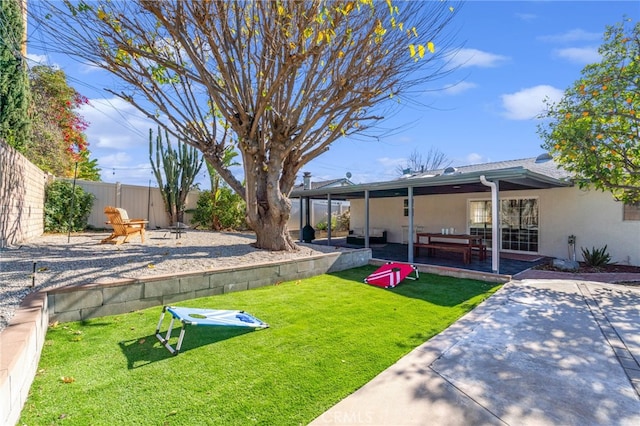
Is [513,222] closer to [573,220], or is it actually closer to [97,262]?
[573,220]

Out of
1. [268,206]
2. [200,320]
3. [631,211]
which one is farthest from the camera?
[631,211]

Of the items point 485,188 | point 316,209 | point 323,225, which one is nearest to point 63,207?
point 323,225

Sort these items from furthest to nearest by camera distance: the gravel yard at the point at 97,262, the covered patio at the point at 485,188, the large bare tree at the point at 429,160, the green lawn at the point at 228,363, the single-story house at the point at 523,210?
the large bare tree at the point at 429,160, the single-story house at the point at 523,210, the covered patio at the point at 485,188, the gravel yard at the point at 97,262, the green lawn at the point at 228,363

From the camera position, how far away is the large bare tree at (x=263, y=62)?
245 inches

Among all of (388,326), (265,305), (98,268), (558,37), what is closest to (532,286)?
(388,326)

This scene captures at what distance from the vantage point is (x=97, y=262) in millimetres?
5887

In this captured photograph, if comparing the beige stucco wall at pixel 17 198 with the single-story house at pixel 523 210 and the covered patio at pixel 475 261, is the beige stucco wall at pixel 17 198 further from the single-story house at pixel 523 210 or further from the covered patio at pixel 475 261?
the covered patio at pixel 475 261

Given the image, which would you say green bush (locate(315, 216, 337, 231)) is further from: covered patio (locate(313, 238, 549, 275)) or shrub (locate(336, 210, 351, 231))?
covered patio (locate(313, 238, 549, 275))

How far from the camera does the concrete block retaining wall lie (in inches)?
90.2

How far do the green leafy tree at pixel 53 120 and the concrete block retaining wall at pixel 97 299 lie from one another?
395 inches

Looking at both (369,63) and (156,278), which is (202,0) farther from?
(156,278)

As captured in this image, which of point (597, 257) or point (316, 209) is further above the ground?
point (316, 209)

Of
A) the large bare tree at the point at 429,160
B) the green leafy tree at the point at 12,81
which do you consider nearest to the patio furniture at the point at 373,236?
the green leafy tree at the point at 12,81

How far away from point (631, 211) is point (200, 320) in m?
12.2
